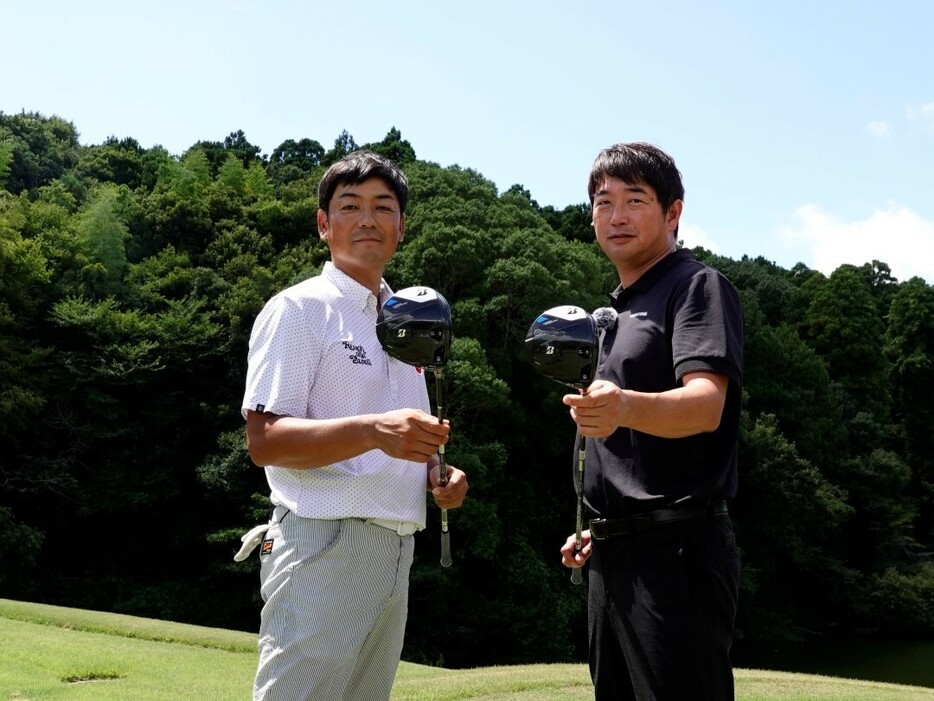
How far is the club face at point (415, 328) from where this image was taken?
3.12m

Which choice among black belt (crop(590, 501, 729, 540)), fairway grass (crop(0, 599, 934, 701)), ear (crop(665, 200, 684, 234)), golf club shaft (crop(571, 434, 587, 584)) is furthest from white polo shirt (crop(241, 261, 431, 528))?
fairway grass (crop(0, 599, 934, 701))

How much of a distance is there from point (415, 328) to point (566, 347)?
48 centimetres

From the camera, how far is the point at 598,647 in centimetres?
340

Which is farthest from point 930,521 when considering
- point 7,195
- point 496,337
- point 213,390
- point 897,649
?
point 7,195

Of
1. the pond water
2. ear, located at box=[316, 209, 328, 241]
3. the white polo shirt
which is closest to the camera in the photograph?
the white polo shirt

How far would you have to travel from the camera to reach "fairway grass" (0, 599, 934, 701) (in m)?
9.55

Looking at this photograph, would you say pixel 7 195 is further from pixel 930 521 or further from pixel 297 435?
pixel 930 521

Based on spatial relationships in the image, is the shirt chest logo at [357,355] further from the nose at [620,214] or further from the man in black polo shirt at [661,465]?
the nose at [620,214]

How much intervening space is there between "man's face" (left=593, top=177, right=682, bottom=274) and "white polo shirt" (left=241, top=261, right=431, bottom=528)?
2.92 ft

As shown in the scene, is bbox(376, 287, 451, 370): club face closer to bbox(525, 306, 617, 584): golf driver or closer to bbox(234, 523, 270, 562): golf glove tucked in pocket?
bbox(525, 306, 617, 584): golf driver

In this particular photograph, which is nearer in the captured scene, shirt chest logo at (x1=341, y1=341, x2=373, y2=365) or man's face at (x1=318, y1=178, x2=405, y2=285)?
shirt chest logo at (x1=341, y1=341, x2=373, y2=365)

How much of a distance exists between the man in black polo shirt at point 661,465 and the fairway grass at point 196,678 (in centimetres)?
622

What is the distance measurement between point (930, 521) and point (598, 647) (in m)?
51.4

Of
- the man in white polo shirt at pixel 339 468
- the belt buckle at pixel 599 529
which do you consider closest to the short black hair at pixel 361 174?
the man in white polo shirt at pixel 339 468
